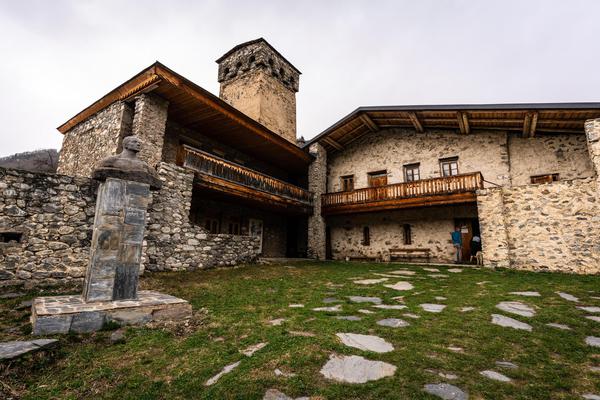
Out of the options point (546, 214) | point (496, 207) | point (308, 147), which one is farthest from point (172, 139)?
point (546, 214)

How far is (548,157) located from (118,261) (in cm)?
1583

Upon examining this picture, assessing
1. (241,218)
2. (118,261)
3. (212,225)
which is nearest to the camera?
(118,261)

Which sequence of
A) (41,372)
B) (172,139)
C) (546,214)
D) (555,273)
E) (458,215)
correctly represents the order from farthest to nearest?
1. (458,215)
2. (172,139)
3. (546,214)
4. (555,273)
5. (41,372)

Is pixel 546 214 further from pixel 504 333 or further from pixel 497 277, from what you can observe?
pixel 504 333

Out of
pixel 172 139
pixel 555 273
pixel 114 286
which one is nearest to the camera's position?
pixel 114 286

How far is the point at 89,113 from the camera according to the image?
11945 millimetres

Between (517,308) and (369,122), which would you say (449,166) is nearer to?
(369,122)

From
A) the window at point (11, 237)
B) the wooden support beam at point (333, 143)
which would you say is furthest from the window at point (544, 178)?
the window at point (11, 237)

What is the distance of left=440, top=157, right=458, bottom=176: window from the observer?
1452cm

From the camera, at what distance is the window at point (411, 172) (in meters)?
15.5

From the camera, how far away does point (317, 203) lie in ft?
54.0

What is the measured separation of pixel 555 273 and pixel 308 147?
12157mm

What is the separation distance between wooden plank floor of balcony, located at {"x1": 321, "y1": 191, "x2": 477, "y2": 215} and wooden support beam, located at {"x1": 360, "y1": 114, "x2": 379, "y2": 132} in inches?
176

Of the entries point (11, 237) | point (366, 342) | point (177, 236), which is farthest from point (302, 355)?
point (177, 236)
